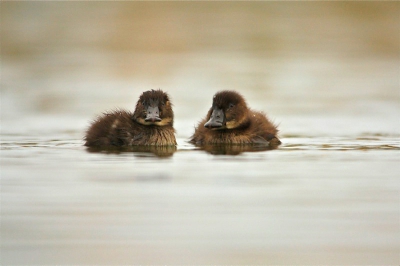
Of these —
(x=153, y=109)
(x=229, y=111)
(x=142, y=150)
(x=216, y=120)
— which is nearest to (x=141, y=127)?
(x=153, y=109)

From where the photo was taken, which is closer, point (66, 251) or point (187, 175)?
point (66, 251)

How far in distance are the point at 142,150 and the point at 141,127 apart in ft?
1.79

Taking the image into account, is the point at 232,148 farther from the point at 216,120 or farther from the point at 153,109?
the point at 153,109

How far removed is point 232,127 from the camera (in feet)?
32.1

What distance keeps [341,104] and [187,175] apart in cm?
973

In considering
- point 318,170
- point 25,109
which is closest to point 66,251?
point 318,170

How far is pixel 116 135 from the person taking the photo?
366 inches

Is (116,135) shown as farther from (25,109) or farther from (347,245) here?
(25,109)

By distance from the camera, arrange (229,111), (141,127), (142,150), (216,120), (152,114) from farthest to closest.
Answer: (229,111)
(216,120)
(141,127)
(152,114)
(142,150)

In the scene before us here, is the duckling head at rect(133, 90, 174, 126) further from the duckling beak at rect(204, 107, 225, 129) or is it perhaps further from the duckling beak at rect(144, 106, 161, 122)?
the duckling beak at rect(204, 107, 225, 129)

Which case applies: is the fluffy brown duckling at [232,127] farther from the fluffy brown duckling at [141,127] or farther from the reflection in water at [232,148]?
the fluffy brown duckling at [141,127]

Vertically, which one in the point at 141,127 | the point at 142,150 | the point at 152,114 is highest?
the point at 152,114

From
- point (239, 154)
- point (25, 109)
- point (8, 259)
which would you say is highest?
point (25, 109)

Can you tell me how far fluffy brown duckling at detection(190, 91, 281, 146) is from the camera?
9695mm
